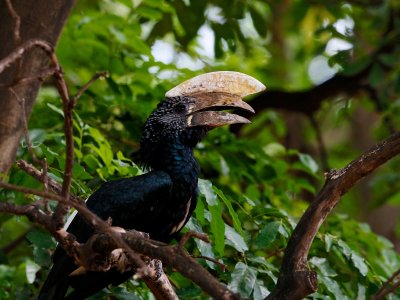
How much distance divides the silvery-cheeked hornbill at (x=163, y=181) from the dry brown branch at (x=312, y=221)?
2.67 ft

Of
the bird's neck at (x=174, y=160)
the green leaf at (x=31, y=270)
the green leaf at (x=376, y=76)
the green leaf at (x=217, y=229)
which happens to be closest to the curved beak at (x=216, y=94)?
the bird's neck at (x=174, y=160)

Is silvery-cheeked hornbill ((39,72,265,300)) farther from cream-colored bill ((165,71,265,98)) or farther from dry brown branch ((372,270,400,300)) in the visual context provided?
dry brown branch ((372,270,400,300))

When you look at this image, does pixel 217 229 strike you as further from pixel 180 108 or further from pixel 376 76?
pixel 376 76

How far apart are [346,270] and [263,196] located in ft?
2.10

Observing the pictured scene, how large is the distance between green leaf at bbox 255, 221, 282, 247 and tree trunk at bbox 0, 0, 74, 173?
1065 millimetres

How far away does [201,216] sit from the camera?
11.2 ft

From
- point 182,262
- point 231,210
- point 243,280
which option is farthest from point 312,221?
point 231,210

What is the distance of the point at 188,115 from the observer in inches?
147

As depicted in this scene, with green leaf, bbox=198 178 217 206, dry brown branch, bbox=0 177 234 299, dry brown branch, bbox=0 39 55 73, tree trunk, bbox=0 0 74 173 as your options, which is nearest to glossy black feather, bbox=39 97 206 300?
green leaf, bbox=198 178 217 206

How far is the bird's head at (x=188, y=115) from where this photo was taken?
361 cm

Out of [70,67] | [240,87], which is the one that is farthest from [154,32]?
[240,87]

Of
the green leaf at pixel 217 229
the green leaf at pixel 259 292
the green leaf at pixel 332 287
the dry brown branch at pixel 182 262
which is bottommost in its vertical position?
the green leaf at pixel 259 292

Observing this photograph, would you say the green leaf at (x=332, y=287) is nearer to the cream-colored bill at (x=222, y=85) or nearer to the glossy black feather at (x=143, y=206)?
the glossy black feather at (x=143, y=206)

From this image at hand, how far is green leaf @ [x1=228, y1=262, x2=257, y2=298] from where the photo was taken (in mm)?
3021
